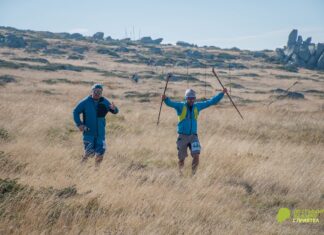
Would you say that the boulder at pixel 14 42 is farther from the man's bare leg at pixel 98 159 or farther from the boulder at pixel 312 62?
the man's bare leg at pixel 98 159

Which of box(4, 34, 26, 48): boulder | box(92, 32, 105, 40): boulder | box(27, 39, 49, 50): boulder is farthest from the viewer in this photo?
box(92, 32, 105, 40): boulder

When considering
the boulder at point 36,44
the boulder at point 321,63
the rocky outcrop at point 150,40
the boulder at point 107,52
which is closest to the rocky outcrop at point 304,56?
the boulder at point 321,63

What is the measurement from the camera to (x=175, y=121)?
1423cm

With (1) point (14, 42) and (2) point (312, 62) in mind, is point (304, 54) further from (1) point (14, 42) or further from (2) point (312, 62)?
(1) point (14, 42)

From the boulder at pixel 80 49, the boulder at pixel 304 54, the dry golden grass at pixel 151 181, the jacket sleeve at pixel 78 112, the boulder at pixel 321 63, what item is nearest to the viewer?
the dry golden grass at pixel 151 181

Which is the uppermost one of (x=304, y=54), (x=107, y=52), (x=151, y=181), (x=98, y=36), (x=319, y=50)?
(x=98, y=36)

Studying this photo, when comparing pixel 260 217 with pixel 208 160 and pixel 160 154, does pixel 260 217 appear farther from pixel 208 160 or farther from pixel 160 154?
pixel 160 154

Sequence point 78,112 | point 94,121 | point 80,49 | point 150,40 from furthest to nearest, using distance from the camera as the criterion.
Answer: point 150,40
point 80,49
point 94,121
point 78,112

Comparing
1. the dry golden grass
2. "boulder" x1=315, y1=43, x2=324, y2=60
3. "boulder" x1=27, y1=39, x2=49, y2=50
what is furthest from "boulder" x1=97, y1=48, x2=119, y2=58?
the dry golden grass

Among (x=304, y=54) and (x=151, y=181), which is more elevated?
(x=304, y=54)

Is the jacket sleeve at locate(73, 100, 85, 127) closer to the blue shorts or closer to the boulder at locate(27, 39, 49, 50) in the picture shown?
the blue shorts

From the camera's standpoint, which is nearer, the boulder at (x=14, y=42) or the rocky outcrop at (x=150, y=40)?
the boulder at (x=14, y=42)

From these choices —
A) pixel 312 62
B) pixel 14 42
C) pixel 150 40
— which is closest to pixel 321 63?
pixel 312 62

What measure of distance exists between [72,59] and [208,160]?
63542mm
